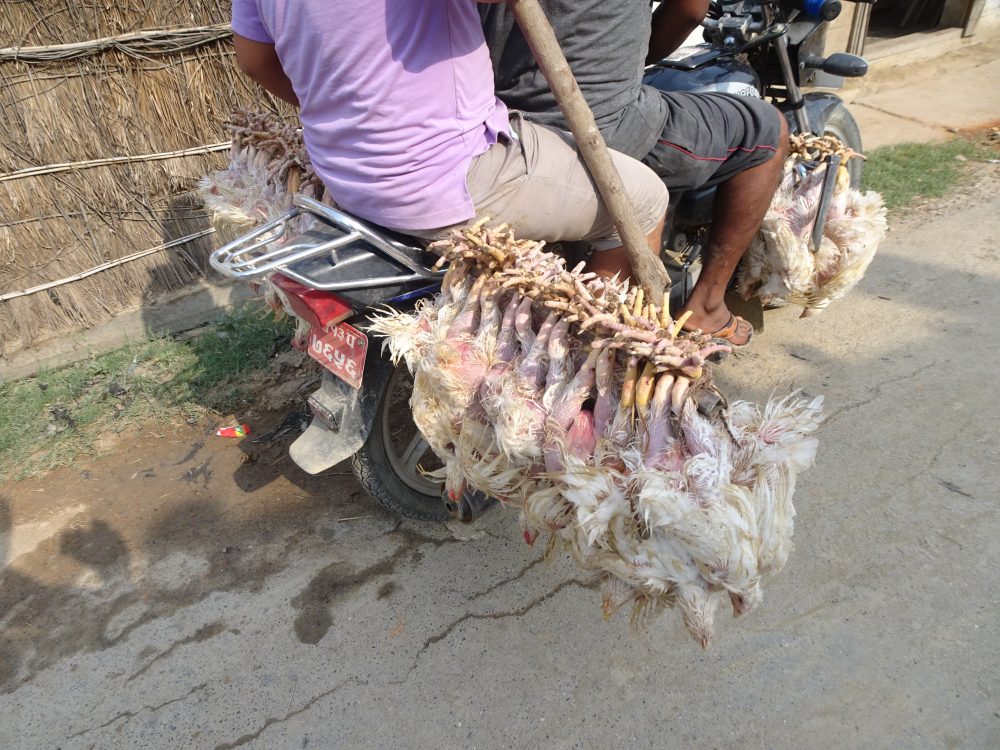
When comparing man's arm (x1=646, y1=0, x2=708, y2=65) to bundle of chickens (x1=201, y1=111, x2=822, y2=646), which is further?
man's arm (x1=646, y1=0, x2=708, y2=65)

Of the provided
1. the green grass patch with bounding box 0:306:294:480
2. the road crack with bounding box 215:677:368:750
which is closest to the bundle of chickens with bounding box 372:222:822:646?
the road crack with bounding box 215:677:368:750

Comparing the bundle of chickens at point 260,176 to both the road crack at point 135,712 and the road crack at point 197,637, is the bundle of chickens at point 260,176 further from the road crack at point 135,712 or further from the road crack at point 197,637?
the road crack at point 135,712

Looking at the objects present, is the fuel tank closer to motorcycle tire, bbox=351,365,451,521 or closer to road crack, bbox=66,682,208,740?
motorcycle tire, bbox=351,365,451,521

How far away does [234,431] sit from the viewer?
3.12 metres

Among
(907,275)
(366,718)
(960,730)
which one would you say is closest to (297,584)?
(366,718)

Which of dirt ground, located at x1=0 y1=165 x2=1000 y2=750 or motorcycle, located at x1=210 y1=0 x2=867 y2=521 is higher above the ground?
motorcycle, located at x1=210 y1=0 x2=867 y2=521

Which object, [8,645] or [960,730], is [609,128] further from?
[8,645]

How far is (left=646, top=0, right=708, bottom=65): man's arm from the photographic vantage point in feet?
7.25

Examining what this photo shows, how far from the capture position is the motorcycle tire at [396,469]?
7.48 feet

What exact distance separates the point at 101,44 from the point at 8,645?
8.88ft

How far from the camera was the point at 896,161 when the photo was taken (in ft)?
15.8

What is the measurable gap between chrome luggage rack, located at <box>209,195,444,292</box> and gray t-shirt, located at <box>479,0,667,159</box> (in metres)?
0.58

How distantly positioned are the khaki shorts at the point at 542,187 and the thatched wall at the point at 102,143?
6.21ft

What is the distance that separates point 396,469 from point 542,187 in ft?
3.58
